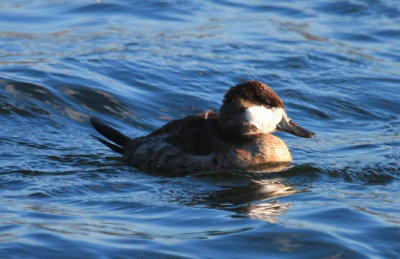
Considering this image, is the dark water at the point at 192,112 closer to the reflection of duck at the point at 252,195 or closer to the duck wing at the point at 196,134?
the reflection of duck at the point at 252,195

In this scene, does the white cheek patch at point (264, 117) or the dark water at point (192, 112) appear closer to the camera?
the dark water at point (192, 112)

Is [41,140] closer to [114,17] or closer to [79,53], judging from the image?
[79,53]

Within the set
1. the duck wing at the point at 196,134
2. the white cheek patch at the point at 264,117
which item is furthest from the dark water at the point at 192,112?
the white cheek patch at the point at 264,117

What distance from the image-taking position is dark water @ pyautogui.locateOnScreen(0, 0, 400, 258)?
5855mm

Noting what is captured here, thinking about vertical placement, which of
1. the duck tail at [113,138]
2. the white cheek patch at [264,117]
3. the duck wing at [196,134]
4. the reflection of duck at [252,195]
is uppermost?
the white cheek patch at [264,117]

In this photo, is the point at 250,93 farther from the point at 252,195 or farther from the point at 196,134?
the point at 252,195

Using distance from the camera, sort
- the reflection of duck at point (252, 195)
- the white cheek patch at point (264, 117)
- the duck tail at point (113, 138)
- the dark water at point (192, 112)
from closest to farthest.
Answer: the dark water at point (192, 112), the reflection of duck at point (252, 195), the white cheek patch at point (264, 117), the duck tail at point (113, 138)

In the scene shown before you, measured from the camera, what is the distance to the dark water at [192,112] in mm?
5855

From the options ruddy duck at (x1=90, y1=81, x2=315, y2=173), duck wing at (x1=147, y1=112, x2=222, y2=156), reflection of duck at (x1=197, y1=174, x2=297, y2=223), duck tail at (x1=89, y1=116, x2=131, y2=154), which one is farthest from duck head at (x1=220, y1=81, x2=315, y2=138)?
duck tail at (x1=89, y1=116, x2=131, y2=154)

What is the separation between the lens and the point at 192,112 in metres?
10.7

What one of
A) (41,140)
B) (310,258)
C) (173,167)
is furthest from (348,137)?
(310,258)

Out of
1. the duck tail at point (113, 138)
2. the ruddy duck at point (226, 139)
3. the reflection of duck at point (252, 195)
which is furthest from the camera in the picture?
the duck tail at point (113, 138)

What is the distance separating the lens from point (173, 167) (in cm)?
771

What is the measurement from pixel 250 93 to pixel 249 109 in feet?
0.51
